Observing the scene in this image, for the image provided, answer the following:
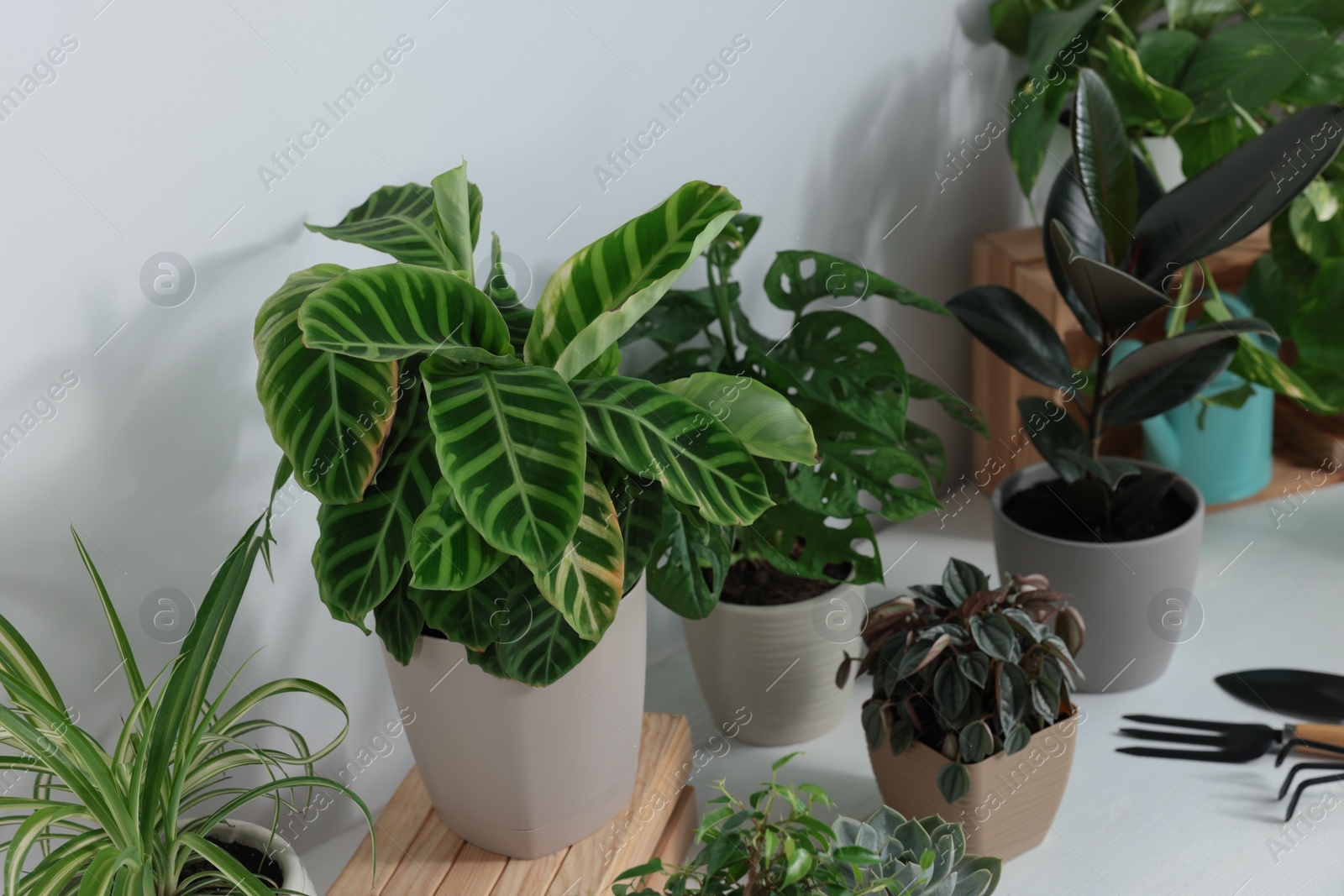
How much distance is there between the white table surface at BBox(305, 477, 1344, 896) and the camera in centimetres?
104

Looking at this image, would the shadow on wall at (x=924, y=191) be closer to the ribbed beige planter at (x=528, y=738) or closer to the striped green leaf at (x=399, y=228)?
the striped green leaf at (x=399, y=228)

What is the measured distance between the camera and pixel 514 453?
72cm

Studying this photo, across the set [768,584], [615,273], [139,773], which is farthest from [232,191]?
[768,584]

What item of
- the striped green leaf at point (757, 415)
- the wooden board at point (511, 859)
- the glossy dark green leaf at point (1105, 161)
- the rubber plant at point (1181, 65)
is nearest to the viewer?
the striped green leaf at point (757, 415)

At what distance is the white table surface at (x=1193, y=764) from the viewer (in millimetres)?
1043

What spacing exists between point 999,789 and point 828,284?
1.75 ft

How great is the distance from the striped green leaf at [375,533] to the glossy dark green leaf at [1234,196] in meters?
0.84

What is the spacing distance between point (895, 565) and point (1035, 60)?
702 mm

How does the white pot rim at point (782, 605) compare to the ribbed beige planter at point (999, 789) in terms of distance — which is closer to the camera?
the ribbed beige planter at point (999, 789)

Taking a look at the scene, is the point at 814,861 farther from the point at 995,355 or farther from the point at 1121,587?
the point at 995,355

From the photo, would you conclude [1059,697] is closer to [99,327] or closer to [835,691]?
[835,691]

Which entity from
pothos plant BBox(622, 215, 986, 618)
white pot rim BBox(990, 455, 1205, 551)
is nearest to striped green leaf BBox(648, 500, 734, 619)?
pothos plant BBox(622, 215, 986, 618)

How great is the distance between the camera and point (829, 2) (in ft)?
4.41

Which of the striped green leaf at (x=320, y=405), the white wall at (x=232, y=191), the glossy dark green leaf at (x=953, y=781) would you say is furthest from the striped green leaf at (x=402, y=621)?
the glossy dark green leaf at (x=953, y=781)
